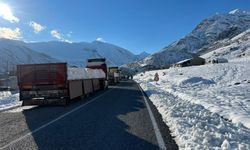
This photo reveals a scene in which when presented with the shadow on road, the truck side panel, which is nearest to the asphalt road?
the shadow on road

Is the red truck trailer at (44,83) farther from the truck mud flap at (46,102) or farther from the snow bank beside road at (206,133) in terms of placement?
the snow bank beside road at (206,133)

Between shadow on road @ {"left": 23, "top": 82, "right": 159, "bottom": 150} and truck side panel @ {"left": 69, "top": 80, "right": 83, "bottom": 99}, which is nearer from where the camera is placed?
shadow on road @ {"left": 23, "top": 82, "right": 159, "bottom": 150}

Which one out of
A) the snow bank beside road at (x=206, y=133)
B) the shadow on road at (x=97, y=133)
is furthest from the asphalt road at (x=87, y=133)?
the snow bank beside road at (x=206, y=133)

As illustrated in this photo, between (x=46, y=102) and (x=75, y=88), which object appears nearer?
(x=46, y=102)

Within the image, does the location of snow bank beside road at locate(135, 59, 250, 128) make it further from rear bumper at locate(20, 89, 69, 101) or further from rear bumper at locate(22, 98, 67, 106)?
rear bumper at locate(20, 89, 69, 101)

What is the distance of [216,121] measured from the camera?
10.7 m

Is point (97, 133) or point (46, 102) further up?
point (46, 102)

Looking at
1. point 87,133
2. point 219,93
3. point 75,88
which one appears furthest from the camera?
point 219,93

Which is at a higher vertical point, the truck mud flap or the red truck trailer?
the red truck trailer

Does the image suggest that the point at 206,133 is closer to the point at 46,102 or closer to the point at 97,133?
the point at 97,133

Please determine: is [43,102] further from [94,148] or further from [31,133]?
[94,148]

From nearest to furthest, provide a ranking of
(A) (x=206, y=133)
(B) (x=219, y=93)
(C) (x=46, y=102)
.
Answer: (A) (x=206, y=133)
(C) (x=46, y=102)
(B) (x=219, y=93)

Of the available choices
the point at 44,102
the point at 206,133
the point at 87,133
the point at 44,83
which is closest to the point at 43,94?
the point at 44,102

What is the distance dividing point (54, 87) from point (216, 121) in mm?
10463
